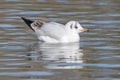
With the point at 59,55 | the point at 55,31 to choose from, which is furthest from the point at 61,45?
the point at 59,55

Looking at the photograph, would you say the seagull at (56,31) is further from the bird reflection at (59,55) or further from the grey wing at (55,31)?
the bird reflection at (59,55)

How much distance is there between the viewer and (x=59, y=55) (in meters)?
14.1

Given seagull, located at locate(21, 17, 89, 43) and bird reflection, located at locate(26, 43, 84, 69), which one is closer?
bird reflection, located at locate(26, 43, 84, 69)

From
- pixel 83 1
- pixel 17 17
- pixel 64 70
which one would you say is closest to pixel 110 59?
pixel 64 70

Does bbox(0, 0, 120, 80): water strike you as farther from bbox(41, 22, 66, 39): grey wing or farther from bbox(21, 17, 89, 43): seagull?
bbox(41, 22, 66, 39): grey wing

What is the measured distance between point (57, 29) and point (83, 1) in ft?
20.4

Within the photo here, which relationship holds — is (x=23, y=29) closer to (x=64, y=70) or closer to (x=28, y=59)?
(x=28, y=59)

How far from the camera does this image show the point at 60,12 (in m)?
19.8

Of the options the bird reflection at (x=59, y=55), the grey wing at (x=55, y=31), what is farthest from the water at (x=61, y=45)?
the grey wing at (x=55, y=31)

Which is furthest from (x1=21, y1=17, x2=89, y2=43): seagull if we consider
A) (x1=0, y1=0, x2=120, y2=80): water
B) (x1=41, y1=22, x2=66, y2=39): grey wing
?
(x1=0, y1=0, x2=120, y2=80): water

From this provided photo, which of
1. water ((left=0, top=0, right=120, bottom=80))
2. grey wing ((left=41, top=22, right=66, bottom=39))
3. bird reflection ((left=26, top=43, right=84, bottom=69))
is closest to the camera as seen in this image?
water ((left=0, top=0, right=120, bottom=80))

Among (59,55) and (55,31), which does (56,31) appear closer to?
(55,31)

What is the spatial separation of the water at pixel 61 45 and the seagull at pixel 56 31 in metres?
0.21

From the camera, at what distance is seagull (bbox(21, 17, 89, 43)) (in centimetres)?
1593
